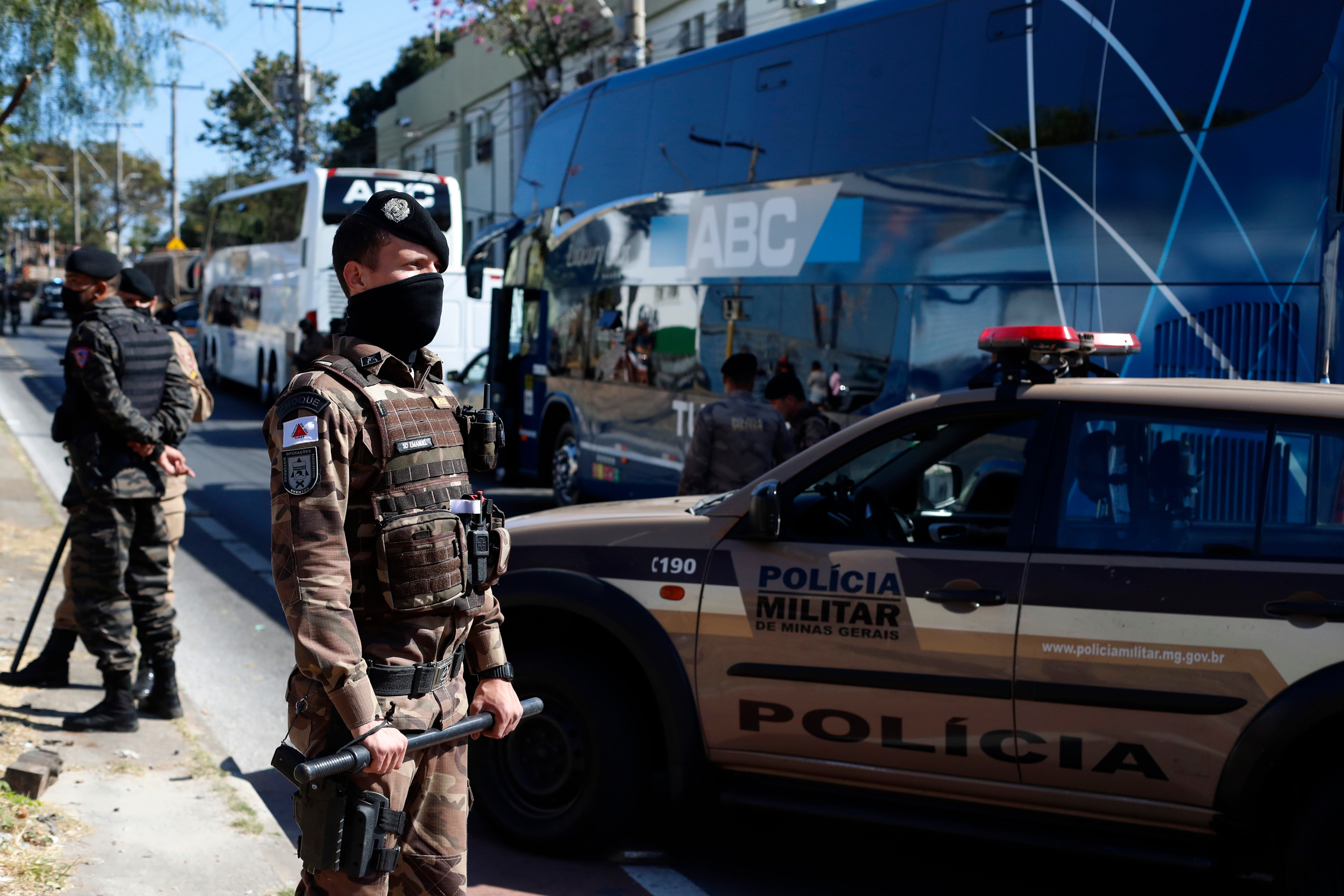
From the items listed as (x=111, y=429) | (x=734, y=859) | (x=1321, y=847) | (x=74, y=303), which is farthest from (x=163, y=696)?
(x=1321, y=847)

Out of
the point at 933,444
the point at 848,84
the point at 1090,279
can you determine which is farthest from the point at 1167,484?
the point at 848,84

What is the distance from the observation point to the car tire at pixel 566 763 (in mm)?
4262

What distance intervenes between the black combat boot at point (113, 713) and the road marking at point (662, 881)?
2.29 meters

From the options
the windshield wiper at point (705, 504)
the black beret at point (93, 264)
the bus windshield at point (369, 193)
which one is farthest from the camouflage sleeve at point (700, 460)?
the bus windshield at point (369, 193)

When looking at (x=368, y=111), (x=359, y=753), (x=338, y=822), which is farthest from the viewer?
(x=368, y=111)

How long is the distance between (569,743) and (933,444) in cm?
170

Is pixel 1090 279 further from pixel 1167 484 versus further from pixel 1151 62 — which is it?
pixel 1167 484

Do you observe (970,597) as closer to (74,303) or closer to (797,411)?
(797,411)

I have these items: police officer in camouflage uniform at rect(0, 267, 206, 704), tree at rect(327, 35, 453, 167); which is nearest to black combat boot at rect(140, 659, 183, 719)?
police officer in camouflage uniform at rect(0, 267, 206, 704)

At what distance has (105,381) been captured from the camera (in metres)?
5.16

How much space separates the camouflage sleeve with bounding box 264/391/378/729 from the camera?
231 cm

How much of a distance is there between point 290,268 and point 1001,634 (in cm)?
2018

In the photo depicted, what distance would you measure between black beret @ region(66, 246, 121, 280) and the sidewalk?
187cm

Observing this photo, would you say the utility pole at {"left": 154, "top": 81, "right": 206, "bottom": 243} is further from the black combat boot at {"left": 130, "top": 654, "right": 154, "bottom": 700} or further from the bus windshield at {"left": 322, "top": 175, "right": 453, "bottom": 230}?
the black combat boot at {"left": 130, "top": 654, "right": 154, "bottom": 700}
